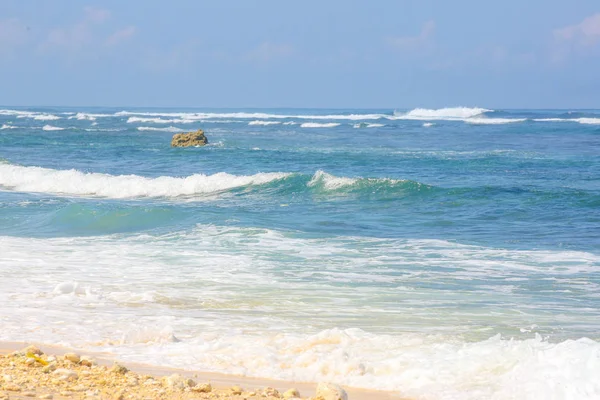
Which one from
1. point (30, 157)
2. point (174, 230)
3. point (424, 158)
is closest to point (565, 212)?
point (174, 230)

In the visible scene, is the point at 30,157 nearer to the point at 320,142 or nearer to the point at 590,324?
the point at 320,142

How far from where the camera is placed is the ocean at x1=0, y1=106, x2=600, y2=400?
586cm

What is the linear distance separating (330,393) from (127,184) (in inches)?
673

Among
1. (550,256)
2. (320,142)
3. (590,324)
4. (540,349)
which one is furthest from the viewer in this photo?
(320,142)

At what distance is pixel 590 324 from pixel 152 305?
411 cm

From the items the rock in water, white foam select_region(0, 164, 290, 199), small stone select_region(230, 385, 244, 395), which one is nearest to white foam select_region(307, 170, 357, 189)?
white foam select_region(0, 164, 290, 199)

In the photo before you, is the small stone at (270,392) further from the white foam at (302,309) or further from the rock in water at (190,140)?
the rock in water at (190,140)

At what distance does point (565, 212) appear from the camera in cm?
1547

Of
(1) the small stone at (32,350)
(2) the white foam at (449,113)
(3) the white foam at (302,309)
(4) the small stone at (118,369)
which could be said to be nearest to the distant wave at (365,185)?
(3) the white foam at (302,309)

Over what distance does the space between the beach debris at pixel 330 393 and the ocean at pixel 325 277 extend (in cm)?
65

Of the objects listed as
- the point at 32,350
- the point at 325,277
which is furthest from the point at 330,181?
the point at 32,350

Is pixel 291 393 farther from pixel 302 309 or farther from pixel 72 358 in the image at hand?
pixel 302 309

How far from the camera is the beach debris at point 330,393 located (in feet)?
16.0

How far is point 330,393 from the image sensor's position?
4.90 m
